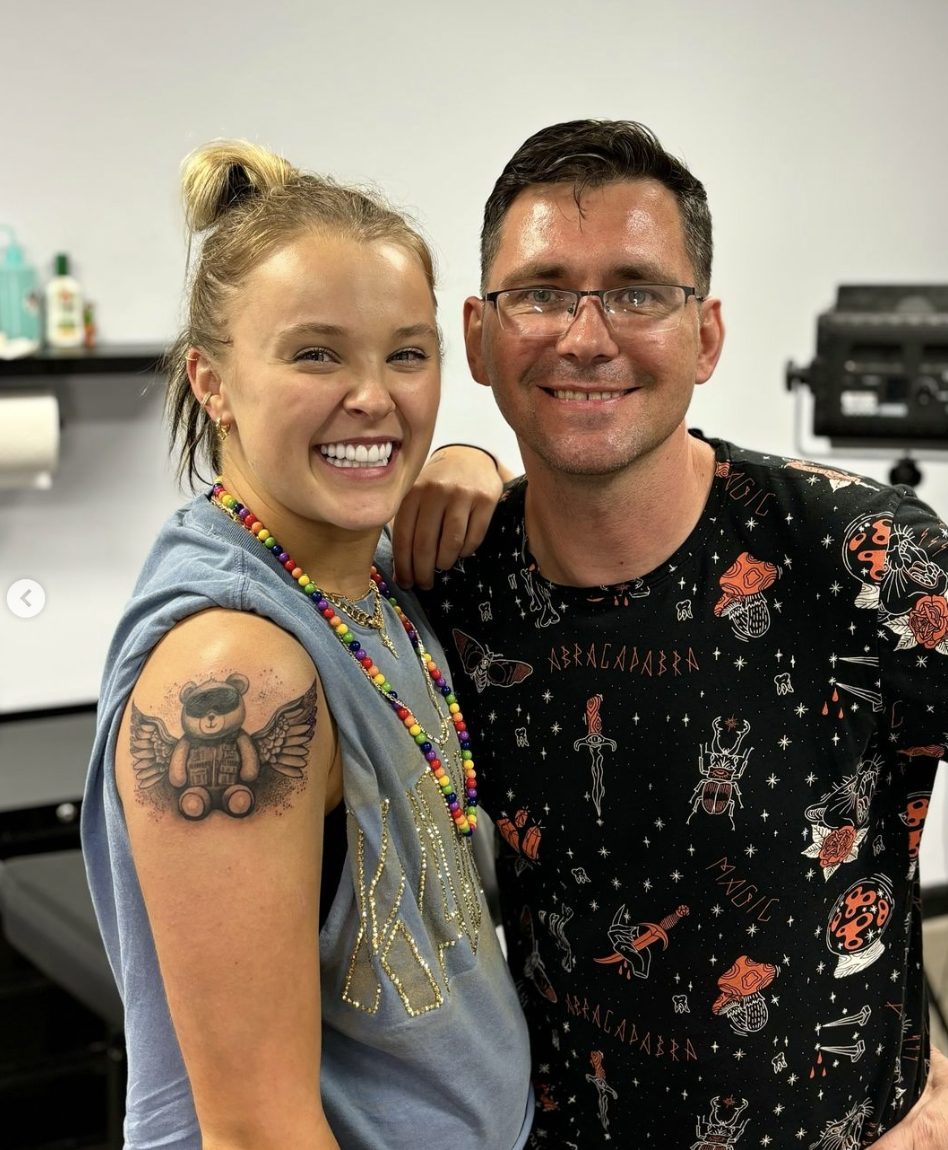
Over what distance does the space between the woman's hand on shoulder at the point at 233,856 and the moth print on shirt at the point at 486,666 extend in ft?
1.36

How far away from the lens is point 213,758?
0.92 m

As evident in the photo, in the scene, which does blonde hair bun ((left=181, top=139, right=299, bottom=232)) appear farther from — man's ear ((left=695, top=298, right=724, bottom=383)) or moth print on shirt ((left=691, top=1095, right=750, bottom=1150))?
moth print on shirt ((left=691, top=1095, right=750, bottom=1150))

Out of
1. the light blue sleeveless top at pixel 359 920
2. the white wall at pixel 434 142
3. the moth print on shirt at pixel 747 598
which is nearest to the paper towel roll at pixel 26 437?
the white wall at pixel 434 142

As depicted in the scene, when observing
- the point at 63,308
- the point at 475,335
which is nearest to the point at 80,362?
the point at 63,308

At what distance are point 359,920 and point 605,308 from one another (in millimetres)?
636

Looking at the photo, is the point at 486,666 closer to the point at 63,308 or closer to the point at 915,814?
the point at 915,814

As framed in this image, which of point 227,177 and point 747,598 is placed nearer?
point 227,177

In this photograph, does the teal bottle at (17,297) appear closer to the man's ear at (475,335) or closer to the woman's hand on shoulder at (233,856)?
the man's ear at (475,335)

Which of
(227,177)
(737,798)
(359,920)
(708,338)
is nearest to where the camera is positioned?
(359,920)

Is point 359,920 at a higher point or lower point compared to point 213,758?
lower

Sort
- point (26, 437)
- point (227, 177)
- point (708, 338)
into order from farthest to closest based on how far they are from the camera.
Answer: point (26, 437) → point (708, 338) → point (227, 177)

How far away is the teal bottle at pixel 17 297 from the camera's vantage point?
101 inches

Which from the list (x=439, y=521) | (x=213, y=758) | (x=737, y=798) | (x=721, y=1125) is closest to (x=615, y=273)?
(x=439, y=521)

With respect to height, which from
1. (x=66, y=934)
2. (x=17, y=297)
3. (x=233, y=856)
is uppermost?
(x=17, y=297)
